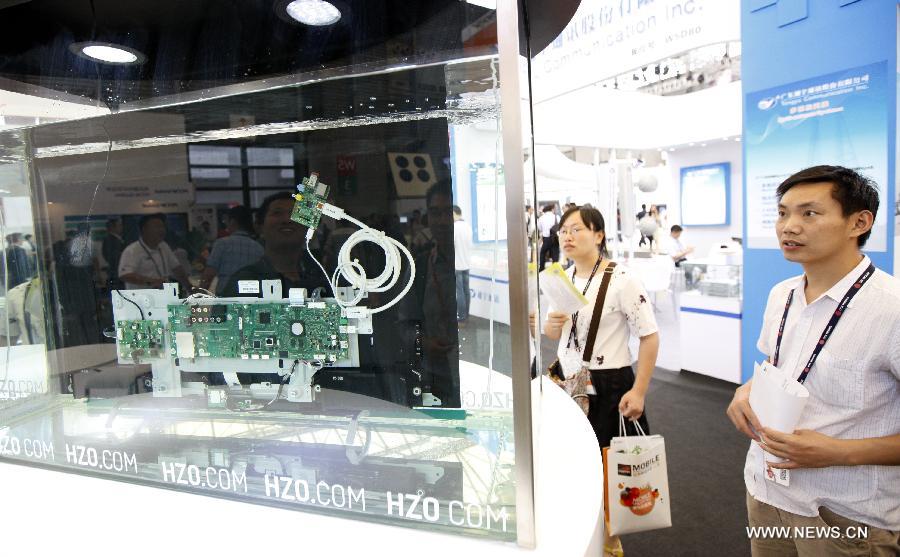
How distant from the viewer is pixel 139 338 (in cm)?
114

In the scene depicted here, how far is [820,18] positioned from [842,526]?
2858mm

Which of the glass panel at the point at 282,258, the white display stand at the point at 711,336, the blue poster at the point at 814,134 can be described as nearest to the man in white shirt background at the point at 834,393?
the glass panel at the point at 282,258

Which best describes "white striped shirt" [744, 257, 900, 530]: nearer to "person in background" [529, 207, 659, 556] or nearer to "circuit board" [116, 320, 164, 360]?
"person in background" [529, 207, 659, 556]

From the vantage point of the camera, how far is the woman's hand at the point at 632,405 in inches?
70.7

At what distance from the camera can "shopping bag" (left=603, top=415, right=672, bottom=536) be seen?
1463 millimetres

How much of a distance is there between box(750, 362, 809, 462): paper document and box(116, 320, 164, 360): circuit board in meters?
1.25

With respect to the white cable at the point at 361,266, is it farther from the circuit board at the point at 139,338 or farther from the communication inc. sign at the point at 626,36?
the communication inc. sign at the point at 626,36

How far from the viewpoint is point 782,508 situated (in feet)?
3.75

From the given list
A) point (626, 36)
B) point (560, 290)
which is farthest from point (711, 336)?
point (560, 290)

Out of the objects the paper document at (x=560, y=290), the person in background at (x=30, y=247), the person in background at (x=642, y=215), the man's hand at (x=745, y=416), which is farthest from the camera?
the person in background at (x=642, y=215)

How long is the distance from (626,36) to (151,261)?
333 centimetres

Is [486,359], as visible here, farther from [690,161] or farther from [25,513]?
[690,161]

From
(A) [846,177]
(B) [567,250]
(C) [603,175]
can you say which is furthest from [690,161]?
(A) [846,177]

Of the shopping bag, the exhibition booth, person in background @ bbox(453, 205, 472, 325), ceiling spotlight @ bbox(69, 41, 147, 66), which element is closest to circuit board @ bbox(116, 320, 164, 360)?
the exhibition booth
